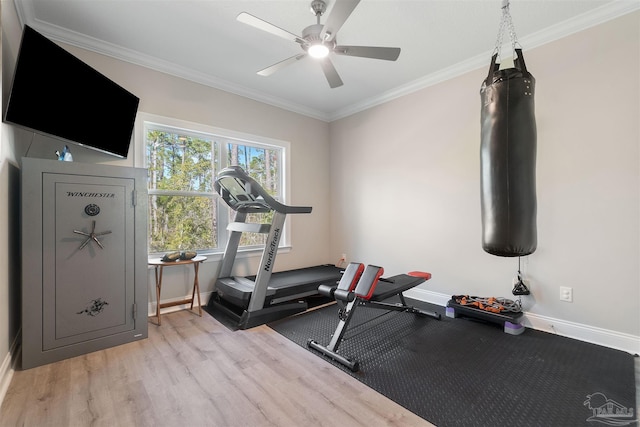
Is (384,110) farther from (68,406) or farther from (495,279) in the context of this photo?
(68,406)

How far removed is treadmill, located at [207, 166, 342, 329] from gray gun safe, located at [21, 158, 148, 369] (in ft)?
2.62

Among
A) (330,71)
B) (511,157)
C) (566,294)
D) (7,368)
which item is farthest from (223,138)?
(566,294)

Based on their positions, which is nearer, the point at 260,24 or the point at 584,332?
the point at 260,24

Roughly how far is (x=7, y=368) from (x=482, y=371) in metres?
3.14

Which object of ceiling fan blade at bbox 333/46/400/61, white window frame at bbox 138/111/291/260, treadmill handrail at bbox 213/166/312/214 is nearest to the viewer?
ceiling fan blade at bbox 333/46/400/61

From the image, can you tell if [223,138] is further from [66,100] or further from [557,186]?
[557,186]

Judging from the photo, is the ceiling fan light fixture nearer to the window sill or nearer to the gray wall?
the gray wall

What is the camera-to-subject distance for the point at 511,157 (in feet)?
5.72

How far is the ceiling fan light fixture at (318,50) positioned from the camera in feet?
7.13

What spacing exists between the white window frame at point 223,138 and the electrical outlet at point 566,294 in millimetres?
3109

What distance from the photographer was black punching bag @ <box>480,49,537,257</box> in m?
1.73

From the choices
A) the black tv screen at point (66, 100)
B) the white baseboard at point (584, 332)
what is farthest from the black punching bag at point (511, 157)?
the black tv screen at point (66, 100)

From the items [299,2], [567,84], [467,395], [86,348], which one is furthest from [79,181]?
[567,84]

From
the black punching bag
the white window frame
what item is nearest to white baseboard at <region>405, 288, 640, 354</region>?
the black punching bag
